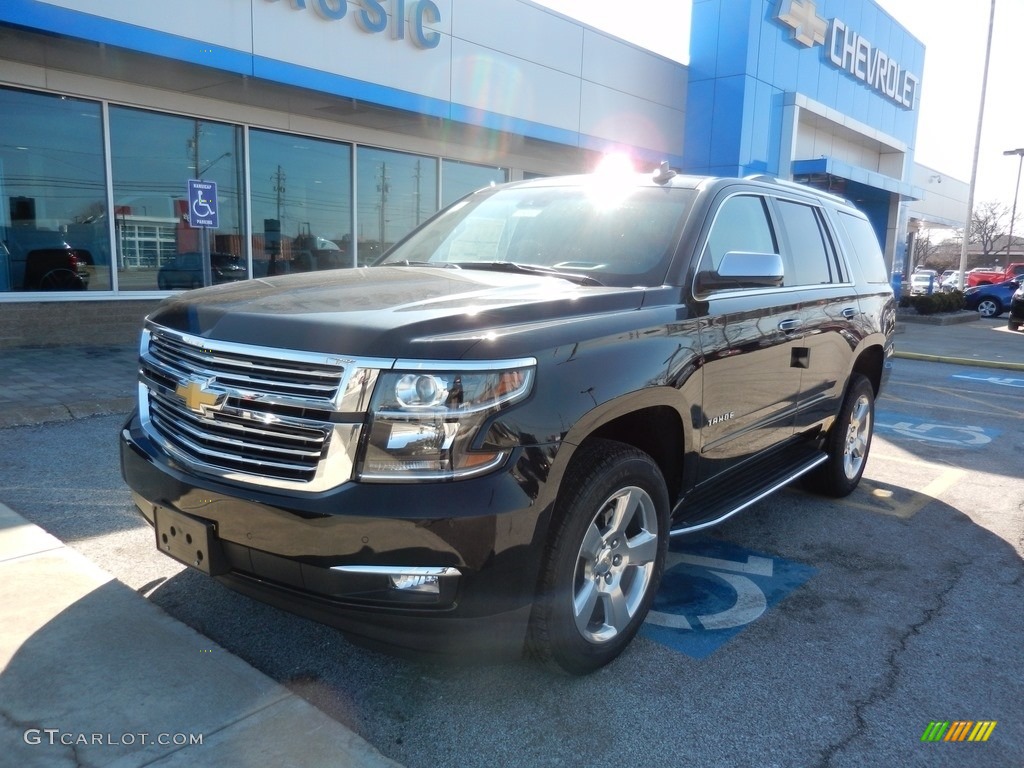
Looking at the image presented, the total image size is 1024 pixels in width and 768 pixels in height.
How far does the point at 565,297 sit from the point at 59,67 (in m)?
9.26

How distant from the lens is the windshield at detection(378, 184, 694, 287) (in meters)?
3.45

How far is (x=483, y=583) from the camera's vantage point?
2.36m

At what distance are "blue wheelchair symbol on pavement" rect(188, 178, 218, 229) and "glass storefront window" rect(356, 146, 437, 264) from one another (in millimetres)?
5132

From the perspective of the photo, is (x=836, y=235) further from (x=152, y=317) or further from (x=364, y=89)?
(x=364, y=89)

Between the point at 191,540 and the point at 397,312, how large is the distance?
3.32 feet

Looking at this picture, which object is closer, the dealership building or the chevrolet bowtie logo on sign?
the dealership building

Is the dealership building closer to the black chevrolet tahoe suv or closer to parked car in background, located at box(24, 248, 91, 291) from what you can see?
parked car in background, located at box(24, 248, 91, 291)

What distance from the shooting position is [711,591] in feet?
12.4

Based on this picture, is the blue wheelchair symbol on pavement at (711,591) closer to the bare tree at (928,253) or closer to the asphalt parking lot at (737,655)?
the asphalt parking lot at (737,655)

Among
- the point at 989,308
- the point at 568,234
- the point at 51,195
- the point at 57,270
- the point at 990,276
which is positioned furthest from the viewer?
the point at 990,276

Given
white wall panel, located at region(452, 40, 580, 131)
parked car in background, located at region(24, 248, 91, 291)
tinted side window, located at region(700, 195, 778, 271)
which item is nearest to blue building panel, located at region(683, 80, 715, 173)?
white wall panel, located at region(452, 40, 580, 131)

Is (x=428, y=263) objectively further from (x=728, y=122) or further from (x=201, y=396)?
(x=728, y=122)

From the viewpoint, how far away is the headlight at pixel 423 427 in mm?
2312

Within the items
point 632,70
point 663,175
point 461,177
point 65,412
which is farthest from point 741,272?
point 632,70
